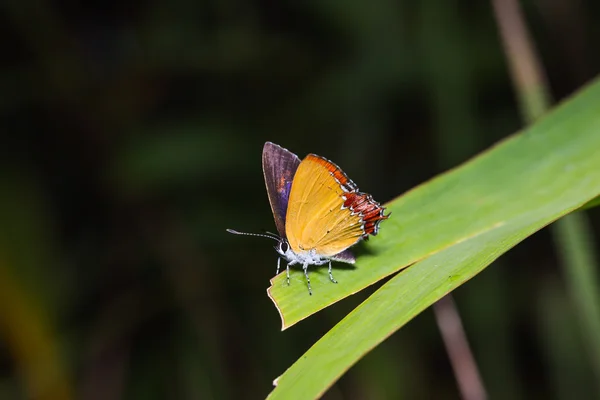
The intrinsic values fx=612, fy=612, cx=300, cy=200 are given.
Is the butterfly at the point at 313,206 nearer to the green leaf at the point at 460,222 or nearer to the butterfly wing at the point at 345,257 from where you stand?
the butterfly wing at the point at 345,257

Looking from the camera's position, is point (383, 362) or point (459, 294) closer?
point (383, 362)

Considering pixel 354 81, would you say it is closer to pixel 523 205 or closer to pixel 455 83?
pixel 455 83

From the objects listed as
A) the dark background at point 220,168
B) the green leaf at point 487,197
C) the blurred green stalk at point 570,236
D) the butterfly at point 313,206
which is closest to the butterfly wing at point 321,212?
the butterfly at point 313,206

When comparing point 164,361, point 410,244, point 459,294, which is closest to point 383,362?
point 459,294

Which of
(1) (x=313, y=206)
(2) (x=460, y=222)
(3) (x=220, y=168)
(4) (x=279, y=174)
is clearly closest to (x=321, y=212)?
(1) (x=313, y=206)

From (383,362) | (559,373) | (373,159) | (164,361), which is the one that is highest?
(373,159)
